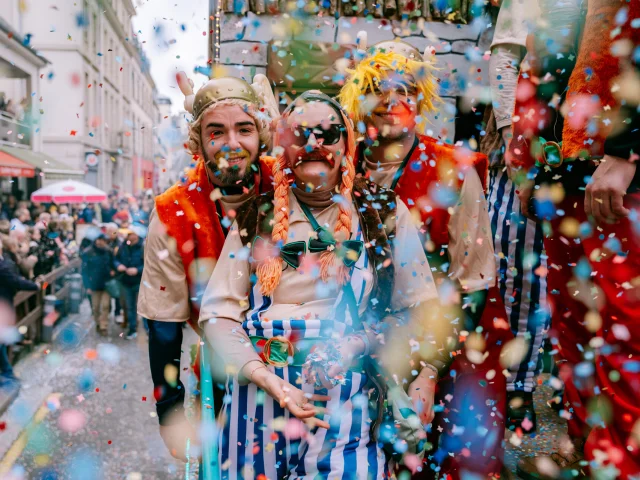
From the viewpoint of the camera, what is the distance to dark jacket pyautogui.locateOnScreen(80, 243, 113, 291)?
803cm

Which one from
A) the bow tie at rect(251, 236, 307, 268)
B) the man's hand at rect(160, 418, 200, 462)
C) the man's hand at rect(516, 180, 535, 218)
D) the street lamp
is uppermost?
the street lamp

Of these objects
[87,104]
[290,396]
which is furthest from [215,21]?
[87,104]

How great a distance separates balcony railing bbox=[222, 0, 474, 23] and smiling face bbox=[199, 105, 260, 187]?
3.10 m

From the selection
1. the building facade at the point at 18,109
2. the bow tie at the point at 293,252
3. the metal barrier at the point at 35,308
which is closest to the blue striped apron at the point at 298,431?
the bow tie at the point at 293,252

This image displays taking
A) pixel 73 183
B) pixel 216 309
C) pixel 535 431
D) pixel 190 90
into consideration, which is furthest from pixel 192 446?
pixel 73 183

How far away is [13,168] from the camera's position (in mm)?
13672

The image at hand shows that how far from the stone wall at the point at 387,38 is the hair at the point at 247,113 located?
2778mm

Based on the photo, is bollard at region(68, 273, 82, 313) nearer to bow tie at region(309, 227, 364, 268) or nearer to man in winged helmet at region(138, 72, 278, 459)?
man in winged helmet at region(138, 72, 278, 459)

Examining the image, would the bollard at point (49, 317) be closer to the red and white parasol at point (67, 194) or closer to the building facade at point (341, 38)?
the building facade at point (341, 38)

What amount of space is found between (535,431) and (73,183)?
50.2ft

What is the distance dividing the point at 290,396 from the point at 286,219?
57cm

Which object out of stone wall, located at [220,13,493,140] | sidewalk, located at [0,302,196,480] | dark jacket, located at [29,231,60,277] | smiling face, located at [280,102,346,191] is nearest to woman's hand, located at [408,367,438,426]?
smiling face, located at [280,102,346,191]

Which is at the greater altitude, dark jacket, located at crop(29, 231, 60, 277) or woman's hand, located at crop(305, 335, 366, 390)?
woman's hand, located at crop(305, 335, 366, 390)

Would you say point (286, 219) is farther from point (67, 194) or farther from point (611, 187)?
point (67, 194)
